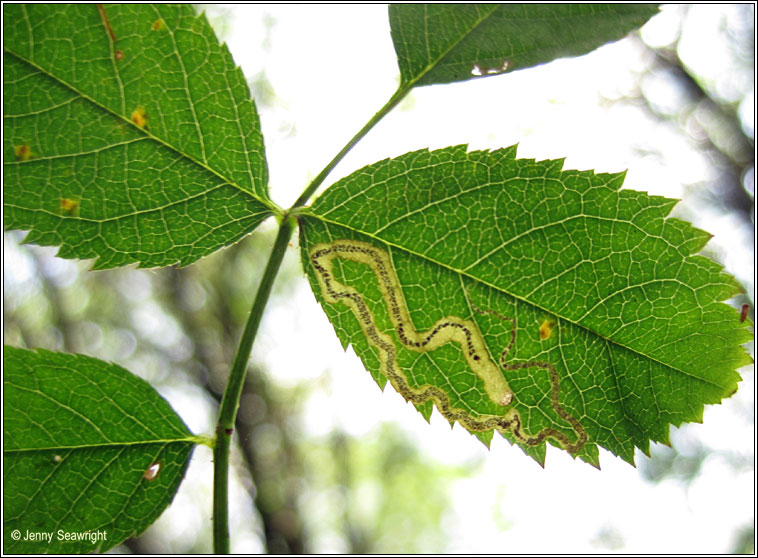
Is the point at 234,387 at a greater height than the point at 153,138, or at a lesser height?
lesser

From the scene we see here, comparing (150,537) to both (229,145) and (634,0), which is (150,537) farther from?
(634,0)

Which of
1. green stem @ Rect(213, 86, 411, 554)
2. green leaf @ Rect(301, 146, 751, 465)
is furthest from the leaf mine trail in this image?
green stem @ Rect(213, 86, 411, 554)

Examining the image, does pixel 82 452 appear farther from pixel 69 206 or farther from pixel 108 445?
pixel 69 206

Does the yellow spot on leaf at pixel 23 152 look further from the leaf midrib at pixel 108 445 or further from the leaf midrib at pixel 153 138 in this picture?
the leaf midrib at pixel 108 445

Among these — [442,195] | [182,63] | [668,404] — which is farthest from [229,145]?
[668,404]

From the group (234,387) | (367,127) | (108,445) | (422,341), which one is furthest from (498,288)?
(108,445)

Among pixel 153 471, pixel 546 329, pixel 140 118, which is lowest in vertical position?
pixel 153 471
